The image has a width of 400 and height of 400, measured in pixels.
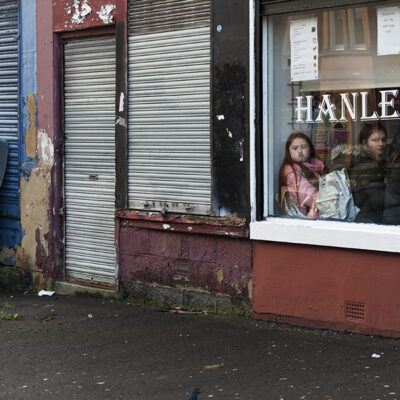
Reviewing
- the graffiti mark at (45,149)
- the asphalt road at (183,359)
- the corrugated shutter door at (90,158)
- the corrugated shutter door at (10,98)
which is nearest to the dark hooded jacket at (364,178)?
the asphalt road at (183,359)

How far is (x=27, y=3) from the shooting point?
32.3 feet

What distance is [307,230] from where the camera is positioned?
714 cm

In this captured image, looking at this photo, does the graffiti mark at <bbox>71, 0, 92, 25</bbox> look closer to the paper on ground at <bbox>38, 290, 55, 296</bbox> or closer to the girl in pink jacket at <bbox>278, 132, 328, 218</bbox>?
the girl in pink jacket at <bbox>278, 132, 328, 218</bbox>

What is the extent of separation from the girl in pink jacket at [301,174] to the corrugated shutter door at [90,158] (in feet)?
7.80

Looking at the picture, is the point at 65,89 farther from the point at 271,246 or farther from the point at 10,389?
the point at 10,389

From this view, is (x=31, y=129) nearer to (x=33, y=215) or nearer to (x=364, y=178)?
(x=33, y=215)

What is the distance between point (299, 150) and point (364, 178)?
0.76 meters

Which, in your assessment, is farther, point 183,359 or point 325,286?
point 325,286

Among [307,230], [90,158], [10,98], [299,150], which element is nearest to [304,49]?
[299,150]

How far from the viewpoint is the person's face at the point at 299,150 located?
297 inches

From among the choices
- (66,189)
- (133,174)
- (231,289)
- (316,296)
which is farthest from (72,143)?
(316,296)

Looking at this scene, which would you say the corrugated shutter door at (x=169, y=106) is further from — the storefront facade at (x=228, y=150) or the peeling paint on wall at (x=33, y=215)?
the peeling paint on wall at (x=33, y=215)

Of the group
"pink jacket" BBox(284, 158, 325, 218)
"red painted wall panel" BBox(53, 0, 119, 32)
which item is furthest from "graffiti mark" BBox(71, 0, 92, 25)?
"pink jacket" BBox(284, 158, 325, 218)

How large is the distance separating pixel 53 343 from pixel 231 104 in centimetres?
286
